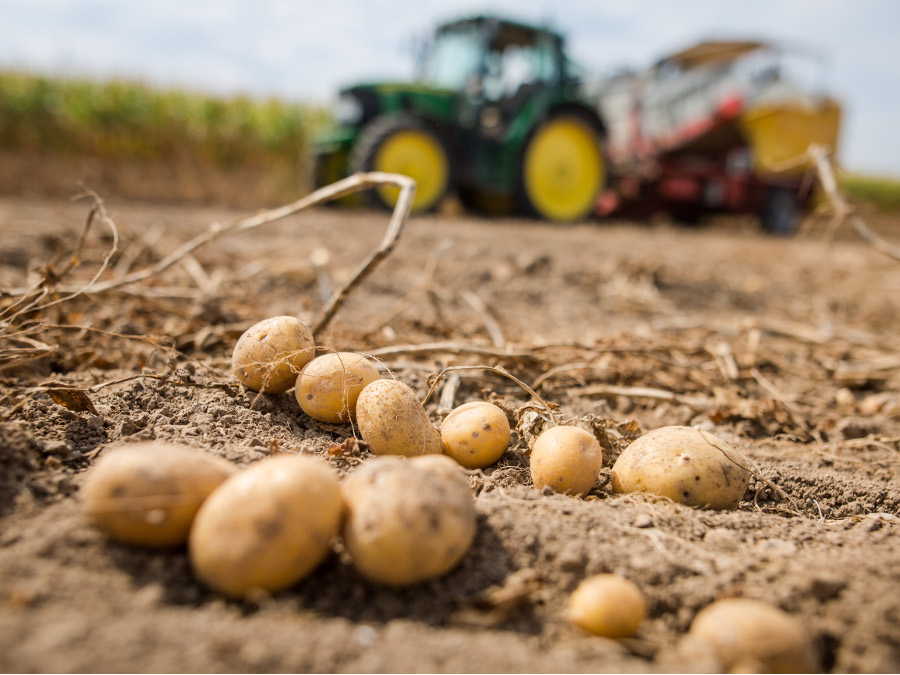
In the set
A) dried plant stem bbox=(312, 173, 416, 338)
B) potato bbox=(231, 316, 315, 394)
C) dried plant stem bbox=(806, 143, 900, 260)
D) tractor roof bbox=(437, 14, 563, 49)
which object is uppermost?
tractor roof bbox=(437, 14, 563, 49)

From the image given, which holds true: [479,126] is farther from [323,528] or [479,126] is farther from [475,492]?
[323,528]

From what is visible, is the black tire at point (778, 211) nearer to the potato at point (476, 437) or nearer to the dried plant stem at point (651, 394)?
the dried plant stem at point (651, 394)

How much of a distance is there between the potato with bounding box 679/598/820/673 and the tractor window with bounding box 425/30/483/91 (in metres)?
9.32

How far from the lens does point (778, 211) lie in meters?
12.6

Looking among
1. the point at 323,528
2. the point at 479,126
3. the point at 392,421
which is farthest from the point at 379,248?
the point at 479,126

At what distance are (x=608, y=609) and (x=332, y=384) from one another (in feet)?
3.84

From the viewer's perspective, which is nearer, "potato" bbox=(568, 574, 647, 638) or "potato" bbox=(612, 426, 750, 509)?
"potato" bbox=(568, 574, 647, 638)

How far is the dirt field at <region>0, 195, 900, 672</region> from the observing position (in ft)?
4.15

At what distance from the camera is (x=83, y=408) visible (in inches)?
85.3

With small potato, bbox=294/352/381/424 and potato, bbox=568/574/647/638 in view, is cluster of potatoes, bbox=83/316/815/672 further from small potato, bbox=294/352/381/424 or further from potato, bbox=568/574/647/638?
small potato, bbox=294/352/381/424

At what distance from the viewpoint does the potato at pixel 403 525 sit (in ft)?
4.63

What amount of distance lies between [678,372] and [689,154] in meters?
10.5

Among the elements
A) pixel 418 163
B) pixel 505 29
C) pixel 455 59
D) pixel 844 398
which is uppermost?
pixel 505 29

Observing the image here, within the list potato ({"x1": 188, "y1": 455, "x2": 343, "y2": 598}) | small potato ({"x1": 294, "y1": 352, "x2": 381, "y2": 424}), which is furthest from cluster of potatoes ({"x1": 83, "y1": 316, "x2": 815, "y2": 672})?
small potato ({"x1": 294, "y1": 352, "x2": 381, "y2": 424})
